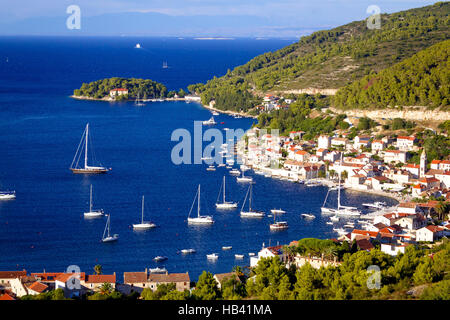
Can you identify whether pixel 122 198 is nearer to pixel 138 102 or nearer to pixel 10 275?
pixel 10 275

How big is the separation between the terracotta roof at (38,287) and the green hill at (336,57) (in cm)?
3019

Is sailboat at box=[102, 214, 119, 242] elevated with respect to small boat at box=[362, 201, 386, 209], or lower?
lower

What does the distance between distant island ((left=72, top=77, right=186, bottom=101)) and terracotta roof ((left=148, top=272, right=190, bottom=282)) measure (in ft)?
128

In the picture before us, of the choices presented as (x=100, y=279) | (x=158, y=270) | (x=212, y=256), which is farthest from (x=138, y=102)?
(x=100, y=279)

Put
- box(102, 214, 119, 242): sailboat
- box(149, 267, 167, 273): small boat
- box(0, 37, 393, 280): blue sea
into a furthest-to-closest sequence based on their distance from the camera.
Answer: box(102, 214, 119, 242): sailboat < box(0, 37, 393, 280): blue sea < box(149, 267, 167, 273): small boat

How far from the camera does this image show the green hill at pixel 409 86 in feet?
114

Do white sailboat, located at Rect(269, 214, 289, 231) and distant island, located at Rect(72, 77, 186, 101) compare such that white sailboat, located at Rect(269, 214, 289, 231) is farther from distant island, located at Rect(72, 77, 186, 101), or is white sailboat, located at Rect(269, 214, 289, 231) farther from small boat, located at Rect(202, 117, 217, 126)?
distant island, located at Rect(72, 77, 186, 101)

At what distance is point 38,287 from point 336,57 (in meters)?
35.8

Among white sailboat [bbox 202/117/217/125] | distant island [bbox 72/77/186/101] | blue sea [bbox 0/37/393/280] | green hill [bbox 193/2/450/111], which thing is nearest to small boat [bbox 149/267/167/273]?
blue sea [bbox 0/37/393/280]

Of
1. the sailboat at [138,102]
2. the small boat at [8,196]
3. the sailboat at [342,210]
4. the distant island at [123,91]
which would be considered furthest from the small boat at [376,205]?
the distant island at [123,91]

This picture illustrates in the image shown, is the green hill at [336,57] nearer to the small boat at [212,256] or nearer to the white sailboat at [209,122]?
the white sailboat at [209,122]

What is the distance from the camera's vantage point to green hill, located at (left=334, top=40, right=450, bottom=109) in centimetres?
3478

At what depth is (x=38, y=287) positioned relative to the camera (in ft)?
51.9
